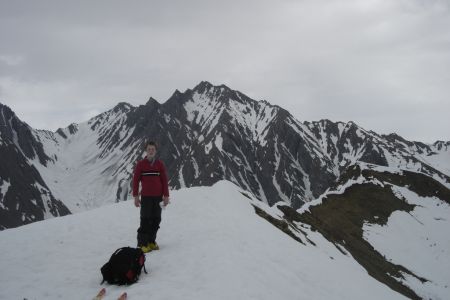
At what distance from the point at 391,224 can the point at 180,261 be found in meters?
41.5

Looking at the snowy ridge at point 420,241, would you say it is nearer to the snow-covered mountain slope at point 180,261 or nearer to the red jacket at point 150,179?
the snow-covered mountain slope at point 180,261

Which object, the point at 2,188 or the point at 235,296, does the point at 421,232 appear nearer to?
the point at 235,296

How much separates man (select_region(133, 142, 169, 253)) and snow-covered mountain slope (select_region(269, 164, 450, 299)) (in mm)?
10676

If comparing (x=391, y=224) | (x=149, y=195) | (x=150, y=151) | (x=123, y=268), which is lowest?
(x=123, y=268)

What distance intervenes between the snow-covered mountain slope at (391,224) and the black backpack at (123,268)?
12.9 metres

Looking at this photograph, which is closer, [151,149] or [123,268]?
[123,268]

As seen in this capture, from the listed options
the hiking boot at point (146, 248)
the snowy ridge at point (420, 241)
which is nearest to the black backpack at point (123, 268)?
the hiking boot at point (146, 248)

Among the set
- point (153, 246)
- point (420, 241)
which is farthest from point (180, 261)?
point (420, 241)

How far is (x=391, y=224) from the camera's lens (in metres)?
48.2

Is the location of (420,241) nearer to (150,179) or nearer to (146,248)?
(146,248)

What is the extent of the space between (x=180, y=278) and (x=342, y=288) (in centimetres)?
661

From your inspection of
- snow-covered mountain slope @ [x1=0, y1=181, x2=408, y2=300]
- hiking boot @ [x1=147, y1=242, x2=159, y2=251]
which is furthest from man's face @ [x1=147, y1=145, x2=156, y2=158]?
snow-covered mountain slope @ [x1=0, y1=181, x2=408, y2=300]

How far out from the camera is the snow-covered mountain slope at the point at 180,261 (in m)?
10.9

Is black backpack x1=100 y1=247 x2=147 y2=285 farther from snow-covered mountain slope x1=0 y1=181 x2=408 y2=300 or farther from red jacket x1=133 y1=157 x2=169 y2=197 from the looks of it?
red jacket x1=133 y1=157 x2=169 y2=197
